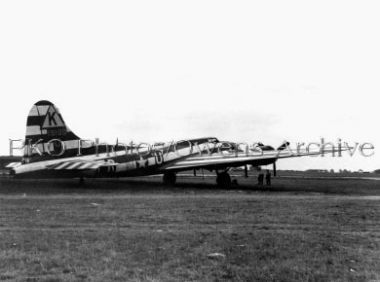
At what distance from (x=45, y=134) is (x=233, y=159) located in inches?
504

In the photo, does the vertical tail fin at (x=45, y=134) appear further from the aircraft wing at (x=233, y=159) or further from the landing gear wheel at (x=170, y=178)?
the landing gear wheel at (x=170, y=178)

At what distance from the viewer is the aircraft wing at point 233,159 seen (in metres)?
31.8

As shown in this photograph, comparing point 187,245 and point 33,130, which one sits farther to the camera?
point 33,130

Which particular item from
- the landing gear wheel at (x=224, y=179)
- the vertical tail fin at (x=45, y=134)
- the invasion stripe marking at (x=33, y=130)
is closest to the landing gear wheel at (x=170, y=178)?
the landing gear wheel at (x=224, y=179)

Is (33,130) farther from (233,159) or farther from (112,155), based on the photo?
(233,159)

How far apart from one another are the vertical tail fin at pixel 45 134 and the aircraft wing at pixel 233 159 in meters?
8.09

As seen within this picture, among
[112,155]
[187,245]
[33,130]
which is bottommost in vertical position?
[187,245]

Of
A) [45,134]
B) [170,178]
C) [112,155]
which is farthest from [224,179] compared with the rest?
[45,134]

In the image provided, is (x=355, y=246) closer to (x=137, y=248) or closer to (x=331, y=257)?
Result: (x=331, y=257)

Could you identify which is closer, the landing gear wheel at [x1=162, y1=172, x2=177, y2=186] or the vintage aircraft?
the vintage aircraft

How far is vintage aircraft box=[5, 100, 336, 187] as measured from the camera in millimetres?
26969

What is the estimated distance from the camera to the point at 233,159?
31656 mm

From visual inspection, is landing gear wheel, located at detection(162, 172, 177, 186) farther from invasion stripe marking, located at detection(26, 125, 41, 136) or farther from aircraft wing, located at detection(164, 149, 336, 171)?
invasion stripe marking, located at detection(26, 125, 41, 136)

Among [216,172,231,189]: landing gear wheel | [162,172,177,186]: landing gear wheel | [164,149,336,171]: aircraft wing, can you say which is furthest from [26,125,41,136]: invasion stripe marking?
[216,172,231,189]: landing gear wheel
